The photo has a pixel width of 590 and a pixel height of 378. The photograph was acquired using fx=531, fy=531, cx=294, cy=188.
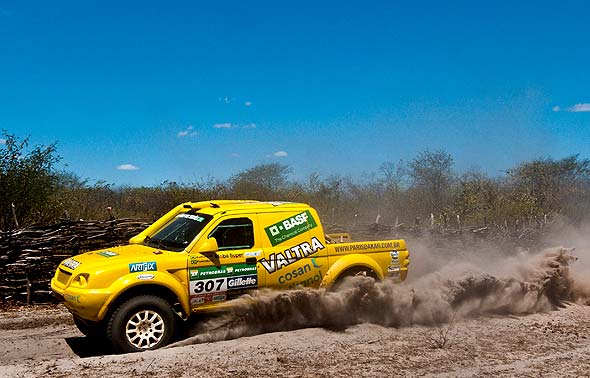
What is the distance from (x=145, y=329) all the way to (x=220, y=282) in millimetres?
1192

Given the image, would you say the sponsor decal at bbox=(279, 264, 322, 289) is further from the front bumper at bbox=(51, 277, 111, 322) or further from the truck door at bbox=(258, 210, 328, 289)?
the front bumper at bbox=(51, 277, 111, 322)

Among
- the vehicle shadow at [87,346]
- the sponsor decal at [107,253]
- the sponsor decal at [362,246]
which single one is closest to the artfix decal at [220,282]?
the sponsor decal at [107,253]

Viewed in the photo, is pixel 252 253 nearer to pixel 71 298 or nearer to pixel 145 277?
pixel 145 277

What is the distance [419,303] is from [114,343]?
492 cm

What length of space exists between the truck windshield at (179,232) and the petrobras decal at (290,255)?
1062 millimetres

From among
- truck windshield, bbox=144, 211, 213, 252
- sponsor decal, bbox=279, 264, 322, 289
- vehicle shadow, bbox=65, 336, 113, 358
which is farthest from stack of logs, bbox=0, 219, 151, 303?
sponsor decal, bbox=279, 264, 322, 289

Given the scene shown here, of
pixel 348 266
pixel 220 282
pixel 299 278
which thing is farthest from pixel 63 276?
pixel 348 266

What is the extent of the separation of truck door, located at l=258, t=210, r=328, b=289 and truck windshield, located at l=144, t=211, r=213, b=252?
0.94 metres

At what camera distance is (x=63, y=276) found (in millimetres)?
7285

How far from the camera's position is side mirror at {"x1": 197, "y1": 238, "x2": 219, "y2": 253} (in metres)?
7.38

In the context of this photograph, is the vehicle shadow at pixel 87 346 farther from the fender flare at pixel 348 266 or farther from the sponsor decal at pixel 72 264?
the fender flare at pixel 348 266

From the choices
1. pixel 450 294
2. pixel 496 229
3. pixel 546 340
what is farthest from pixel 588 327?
pixel 496 229

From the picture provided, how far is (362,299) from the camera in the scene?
837 cm

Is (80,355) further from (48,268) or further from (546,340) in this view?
(546,340)
